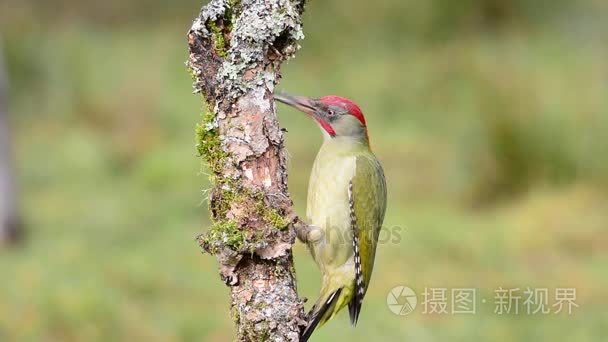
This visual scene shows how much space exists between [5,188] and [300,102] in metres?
4.88

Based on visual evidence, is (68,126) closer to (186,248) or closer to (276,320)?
(186,248)

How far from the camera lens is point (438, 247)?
9.26 m

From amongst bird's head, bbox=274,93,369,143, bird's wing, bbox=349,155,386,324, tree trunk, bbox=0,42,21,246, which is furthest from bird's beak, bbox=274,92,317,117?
tree trunk, bbox=0,42,21,246

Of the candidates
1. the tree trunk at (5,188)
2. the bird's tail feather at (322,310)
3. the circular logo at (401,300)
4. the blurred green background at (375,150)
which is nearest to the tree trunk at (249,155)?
the blurred green background at (375,150)

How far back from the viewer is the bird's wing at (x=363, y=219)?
5473 millimetres

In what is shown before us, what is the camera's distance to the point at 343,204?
18.0 feet

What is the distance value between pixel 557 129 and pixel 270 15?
6.82 meters

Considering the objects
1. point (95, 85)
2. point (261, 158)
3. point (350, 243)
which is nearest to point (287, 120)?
point (95, 85)

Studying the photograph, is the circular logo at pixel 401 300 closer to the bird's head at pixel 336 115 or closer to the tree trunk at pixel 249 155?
the bird's head at pixel 336 115

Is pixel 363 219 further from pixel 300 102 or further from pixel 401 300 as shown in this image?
pixel 401 300

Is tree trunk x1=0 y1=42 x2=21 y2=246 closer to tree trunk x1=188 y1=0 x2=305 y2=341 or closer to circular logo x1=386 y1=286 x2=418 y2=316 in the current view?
circular logo x1=386 y1=286 x2=418 y2=316

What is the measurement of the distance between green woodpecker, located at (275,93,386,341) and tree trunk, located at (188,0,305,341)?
1.09m

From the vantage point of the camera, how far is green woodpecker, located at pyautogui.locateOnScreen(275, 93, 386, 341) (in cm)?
540

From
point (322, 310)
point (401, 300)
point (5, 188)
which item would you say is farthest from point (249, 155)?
point (5, 188)
